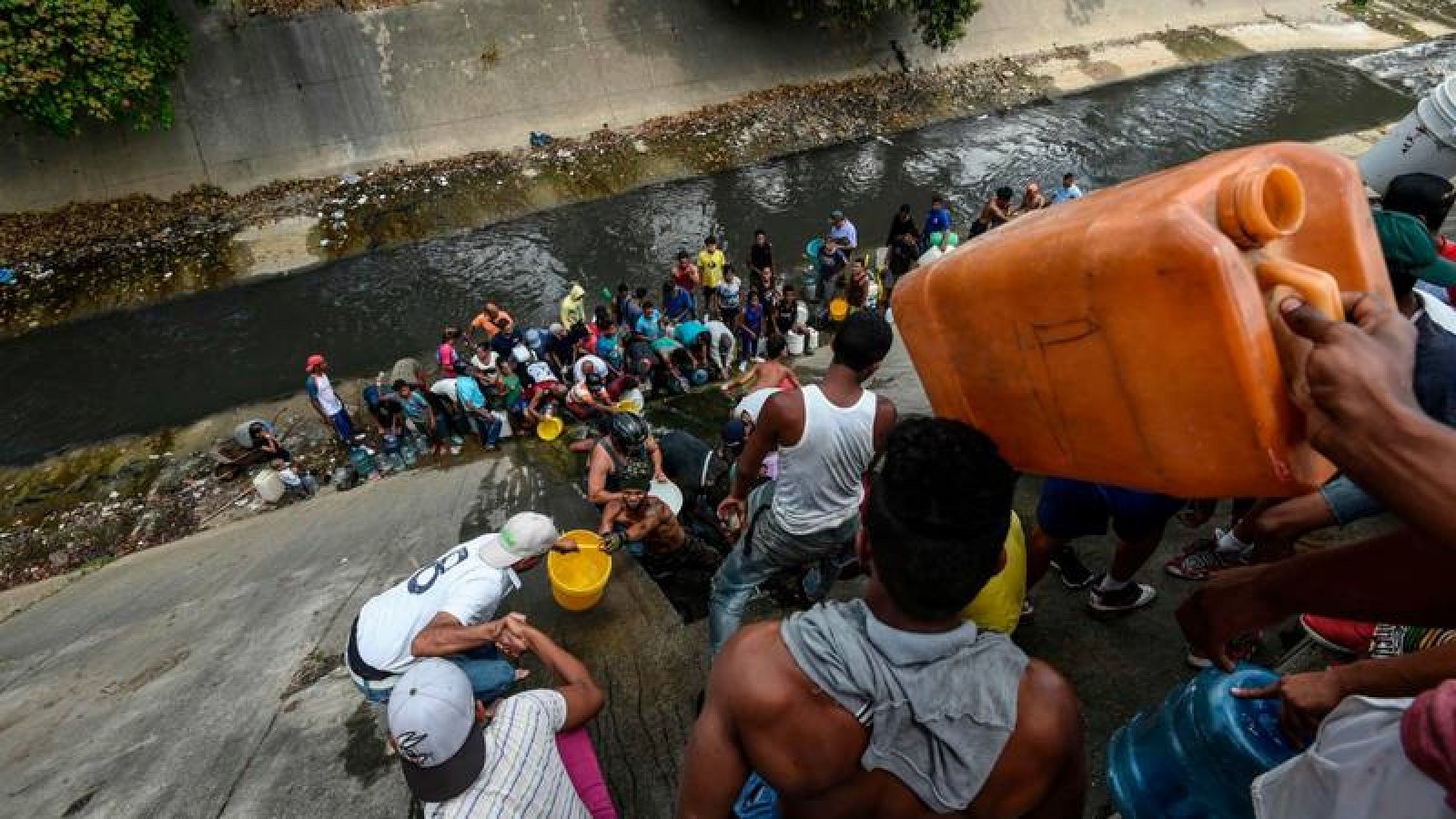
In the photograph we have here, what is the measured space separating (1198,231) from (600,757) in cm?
302

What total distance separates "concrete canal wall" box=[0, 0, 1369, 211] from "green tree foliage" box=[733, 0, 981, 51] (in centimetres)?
40

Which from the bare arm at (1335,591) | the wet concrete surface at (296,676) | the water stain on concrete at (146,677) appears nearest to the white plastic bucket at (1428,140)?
the wet concrete surface at (296,676)

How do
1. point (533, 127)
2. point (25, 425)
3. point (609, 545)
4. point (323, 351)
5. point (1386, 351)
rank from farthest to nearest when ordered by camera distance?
point (533, 127) < point (323, 351) < point (25, 425) < point (609, 545) < point (1386, 351)

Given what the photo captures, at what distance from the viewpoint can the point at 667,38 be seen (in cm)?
1512

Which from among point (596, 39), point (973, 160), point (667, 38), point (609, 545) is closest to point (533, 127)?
point (596, 39)

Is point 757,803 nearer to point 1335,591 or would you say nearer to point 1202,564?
point 1335,591

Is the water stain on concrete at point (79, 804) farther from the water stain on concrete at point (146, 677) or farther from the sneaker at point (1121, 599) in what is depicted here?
the sneaker at point (1121, 599)

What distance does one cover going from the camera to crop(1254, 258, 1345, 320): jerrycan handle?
1374 mm

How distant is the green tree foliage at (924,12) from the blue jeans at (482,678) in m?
15.2

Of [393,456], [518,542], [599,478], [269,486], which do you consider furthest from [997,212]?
[269,486]

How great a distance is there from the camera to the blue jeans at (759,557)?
3.35m

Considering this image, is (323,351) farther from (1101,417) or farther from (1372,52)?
(1372,52)

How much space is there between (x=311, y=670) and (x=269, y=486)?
5057mm

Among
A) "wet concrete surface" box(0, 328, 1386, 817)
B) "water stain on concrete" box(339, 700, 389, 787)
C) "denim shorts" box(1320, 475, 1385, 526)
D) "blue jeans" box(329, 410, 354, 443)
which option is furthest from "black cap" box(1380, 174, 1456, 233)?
"blue jeans" box(329, 410, 354, 443)
